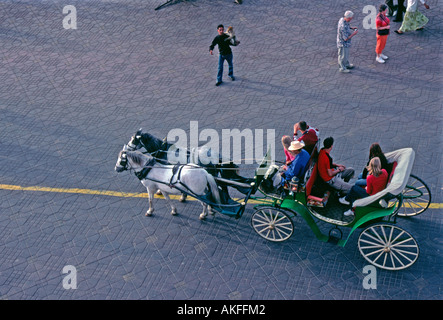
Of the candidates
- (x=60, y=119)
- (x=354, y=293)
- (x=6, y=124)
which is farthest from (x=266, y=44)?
(x=354, y=293)

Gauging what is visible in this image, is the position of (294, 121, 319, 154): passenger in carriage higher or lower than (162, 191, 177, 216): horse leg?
higher

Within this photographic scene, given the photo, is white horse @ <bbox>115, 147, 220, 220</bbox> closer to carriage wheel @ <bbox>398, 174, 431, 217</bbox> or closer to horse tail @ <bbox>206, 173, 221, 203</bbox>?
horse tail @ <bbox>206, 173, 221, 203</bbox>

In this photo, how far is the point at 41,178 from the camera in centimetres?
1102

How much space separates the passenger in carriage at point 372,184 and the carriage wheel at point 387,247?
0.53m

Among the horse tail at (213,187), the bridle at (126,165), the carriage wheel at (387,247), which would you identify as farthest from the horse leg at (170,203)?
the carriage wheel at (387,247)

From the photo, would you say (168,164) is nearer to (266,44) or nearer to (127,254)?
(127,254)

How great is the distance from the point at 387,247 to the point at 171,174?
12.6ft

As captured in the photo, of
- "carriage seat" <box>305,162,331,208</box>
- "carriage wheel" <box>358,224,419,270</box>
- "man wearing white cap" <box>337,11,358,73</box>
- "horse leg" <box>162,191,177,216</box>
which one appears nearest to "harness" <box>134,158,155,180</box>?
"horse leg" <box>162,191,177,216</box>

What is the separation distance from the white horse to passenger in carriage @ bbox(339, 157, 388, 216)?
230 cm

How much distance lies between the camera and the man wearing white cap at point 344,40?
12.8 m

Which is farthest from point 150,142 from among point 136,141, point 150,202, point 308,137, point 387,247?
point 387,247

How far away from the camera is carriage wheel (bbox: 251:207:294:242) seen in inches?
→ 348

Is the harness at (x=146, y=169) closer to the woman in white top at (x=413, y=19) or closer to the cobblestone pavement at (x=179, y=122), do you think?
the cobblestone pavement at (x=179, y=122)
